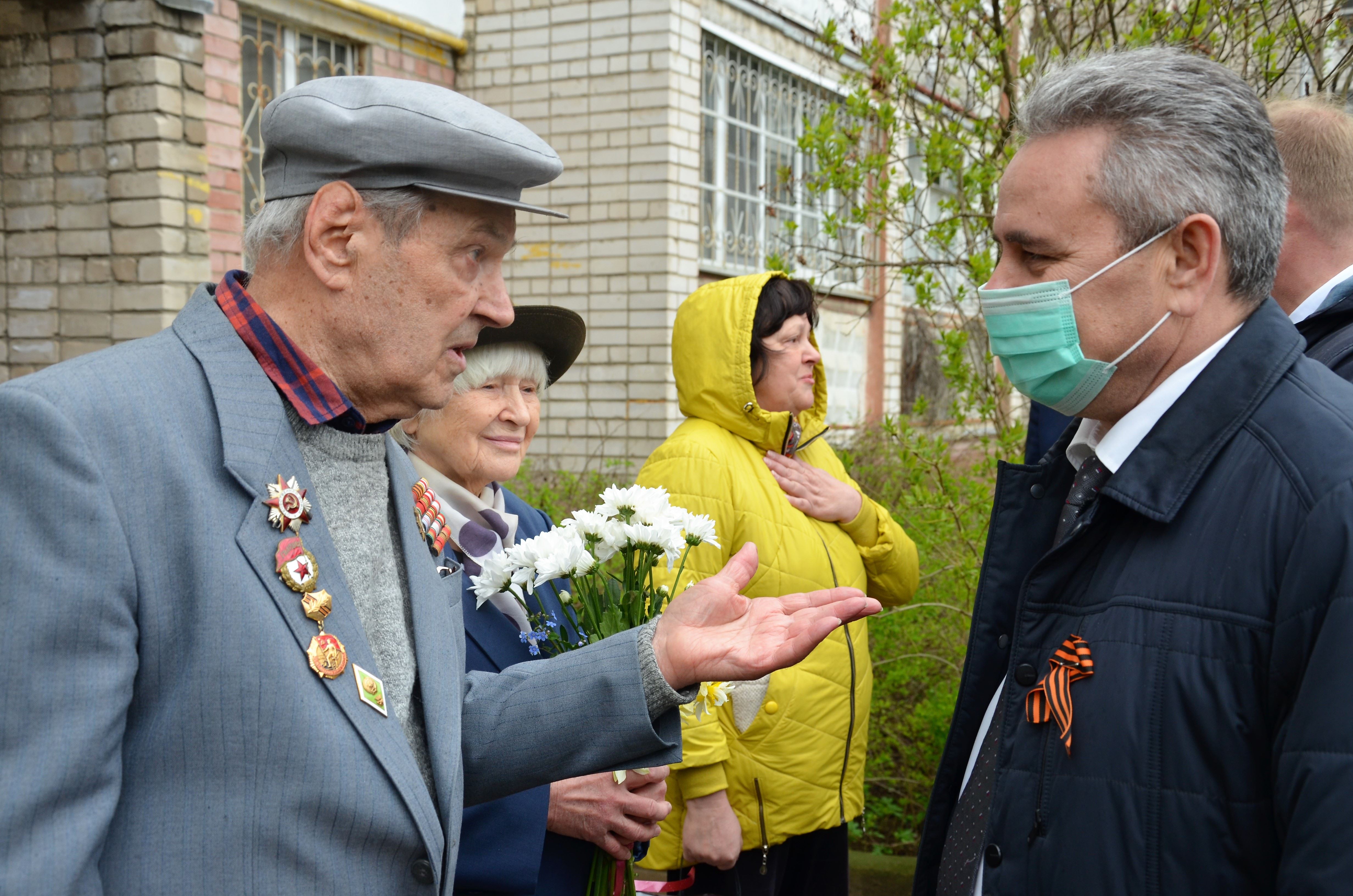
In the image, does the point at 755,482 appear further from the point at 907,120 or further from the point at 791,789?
the point at 907,120

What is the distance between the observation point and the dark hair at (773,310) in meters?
3.55

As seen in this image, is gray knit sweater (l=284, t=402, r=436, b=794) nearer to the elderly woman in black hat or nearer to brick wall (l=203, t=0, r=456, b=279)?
the elderly woman in black hat

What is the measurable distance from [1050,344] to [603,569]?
0.99 m

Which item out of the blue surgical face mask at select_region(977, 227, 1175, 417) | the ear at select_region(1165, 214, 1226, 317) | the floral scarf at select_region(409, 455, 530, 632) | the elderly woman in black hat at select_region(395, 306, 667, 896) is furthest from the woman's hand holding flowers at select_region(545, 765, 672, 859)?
the ear at select_region(1165, 214, 1226, 317)

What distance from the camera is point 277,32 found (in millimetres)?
6973

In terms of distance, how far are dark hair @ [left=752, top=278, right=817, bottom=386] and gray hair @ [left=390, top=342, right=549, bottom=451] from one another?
32.0 inches

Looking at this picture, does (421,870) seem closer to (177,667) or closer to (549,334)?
(177,667)

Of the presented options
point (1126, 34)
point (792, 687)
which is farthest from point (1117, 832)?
point (1126, 34)

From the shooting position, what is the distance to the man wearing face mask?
4.72 ft

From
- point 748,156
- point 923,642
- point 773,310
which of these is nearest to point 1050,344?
point 773,310

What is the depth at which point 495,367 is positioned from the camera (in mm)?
2881

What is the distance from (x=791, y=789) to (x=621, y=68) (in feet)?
21.1

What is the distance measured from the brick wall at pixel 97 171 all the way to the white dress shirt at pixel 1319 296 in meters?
5.06

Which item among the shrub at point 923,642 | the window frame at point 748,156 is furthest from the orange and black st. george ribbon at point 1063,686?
the window frame at point 748,156
